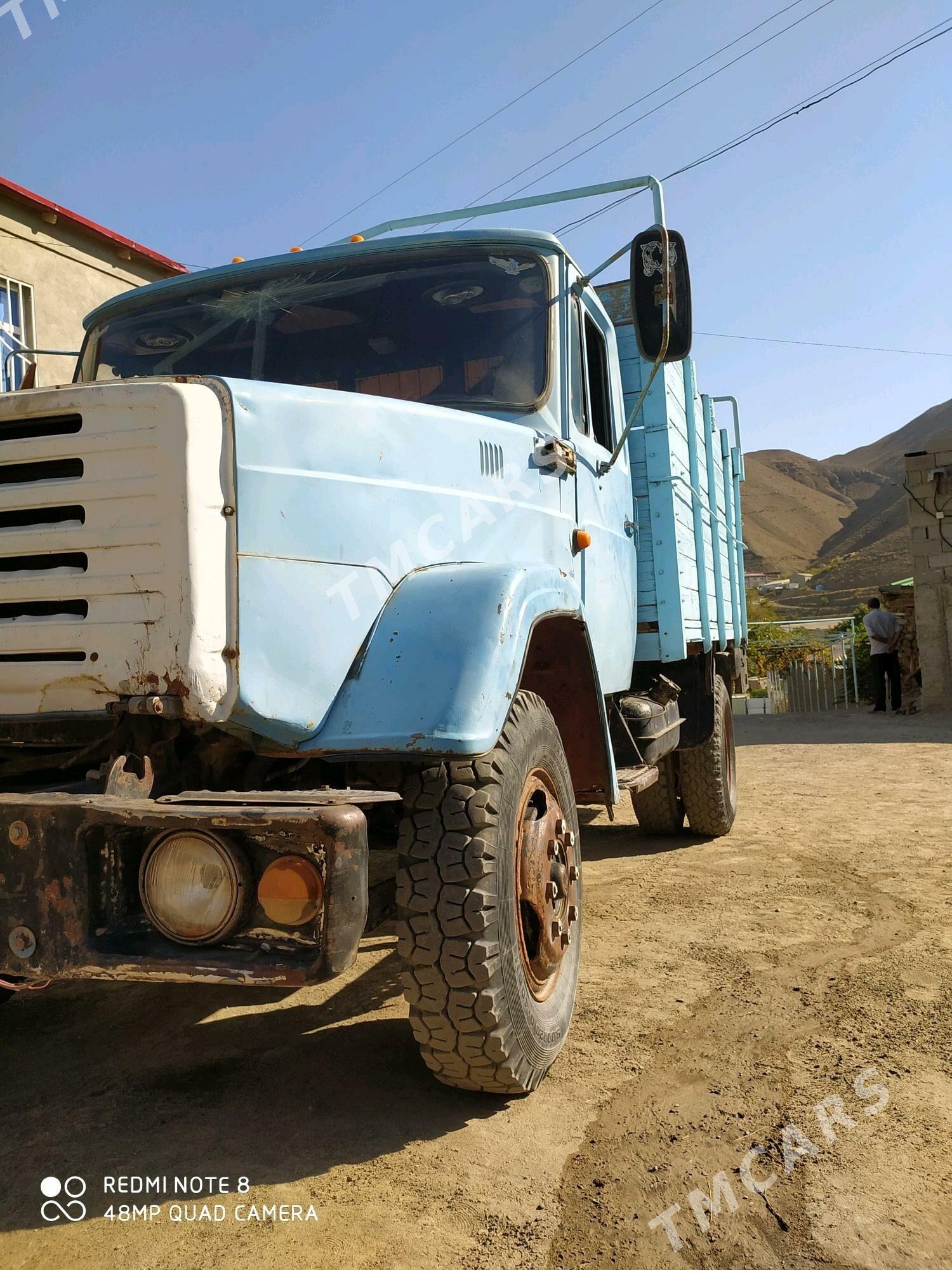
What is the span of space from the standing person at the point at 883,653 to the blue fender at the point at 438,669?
13.4 m

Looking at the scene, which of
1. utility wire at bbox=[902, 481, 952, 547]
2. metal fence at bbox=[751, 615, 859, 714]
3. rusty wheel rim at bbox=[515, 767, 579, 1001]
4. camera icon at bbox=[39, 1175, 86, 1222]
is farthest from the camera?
metal fence at bbox=[751, 615, 859, 714]

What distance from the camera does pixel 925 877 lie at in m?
4.77

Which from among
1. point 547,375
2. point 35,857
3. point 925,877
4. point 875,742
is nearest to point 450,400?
point 547,375

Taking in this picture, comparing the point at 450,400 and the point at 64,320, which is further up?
the point at 64,320

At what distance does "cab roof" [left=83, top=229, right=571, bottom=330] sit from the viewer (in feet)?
11.2

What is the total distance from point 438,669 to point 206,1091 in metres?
1.34

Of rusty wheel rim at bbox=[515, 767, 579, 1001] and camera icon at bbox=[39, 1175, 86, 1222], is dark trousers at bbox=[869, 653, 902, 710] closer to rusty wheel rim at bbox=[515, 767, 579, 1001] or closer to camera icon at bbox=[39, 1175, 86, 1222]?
rusty wheel rim at bbox=[515, 767, 579, 1001]

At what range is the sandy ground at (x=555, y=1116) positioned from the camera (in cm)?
194

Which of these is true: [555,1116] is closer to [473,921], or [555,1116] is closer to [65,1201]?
[473,921]

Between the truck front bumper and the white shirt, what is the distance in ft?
46.1

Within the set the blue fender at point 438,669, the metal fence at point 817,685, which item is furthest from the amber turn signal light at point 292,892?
the metal fence at point 817,685

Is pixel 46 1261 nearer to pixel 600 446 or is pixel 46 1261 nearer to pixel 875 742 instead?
pixel 600 446

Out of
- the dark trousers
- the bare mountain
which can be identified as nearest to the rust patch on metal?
the dark trousers

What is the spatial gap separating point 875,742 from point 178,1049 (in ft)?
32.9
